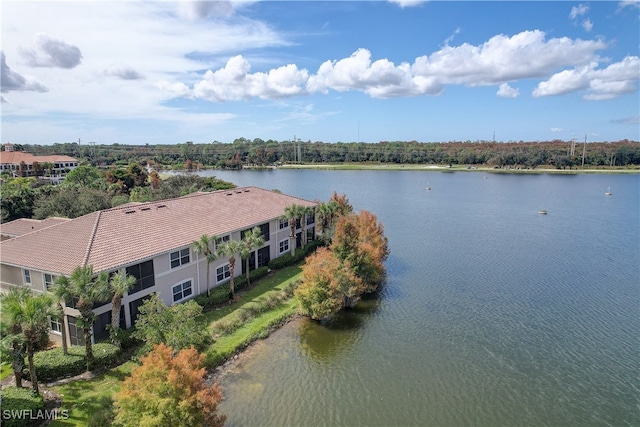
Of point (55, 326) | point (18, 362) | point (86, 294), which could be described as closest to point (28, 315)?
point (18, 362)

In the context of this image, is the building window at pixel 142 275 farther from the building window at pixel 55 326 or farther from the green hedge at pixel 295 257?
the green hedge at pixel 295 257

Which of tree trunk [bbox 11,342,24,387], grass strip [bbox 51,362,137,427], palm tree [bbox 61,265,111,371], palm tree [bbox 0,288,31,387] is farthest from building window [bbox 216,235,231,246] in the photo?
tree trunk [bbox 11,342,24,387]

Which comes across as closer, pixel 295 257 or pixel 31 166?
pixel 295 257

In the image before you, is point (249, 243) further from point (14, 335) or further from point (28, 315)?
point (14, 335)

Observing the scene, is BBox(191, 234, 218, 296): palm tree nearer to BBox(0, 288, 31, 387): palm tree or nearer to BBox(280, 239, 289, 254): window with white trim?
BBox(0, 288, 31, 387): palm tree

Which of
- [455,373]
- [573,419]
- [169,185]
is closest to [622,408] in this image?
[573,419]

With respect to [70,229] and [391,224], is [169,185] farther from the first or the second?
[70,229]
